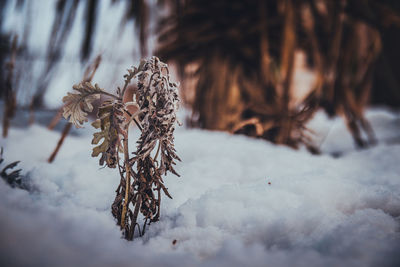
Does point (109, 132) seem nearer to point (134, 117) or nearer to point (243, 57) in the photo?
point (134, 117)

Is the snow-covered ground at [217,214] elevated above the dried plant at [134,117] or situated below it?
below

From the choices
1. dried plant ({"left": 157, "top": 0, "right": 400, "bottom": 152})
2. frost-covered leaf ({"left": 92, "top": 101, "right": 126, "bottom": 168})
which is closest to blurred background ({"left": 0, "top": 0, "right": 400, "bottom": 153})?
dried plant ({"left": 157, "top": 0, "right": 400, "bottom": 152})

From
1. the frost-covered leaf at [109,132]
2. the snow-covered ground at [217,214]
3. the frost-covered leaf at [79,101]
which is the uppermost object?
the frost-covered leaf at [79,101]

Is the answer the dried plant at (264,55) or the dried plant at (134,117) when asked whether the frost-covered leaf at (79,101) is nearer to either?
the dried plant at (134,117)

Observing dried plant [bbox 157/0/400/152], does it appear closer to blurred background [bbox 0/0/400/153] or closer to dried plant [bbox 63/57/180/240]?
blurred background [bbox 0/0/400/153]

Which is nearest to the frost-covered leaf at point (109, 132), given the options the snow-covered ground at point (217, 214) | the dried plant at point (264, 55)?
the snow-covered ground at point (217, 214)

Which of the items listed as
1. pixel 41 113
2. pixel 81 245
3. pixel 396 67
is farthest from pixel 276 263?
pixel 396 67

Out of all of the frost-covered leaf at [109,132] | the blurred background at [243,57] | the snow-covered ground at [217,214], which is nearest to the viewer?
the snow-covered ground at [217,214]
